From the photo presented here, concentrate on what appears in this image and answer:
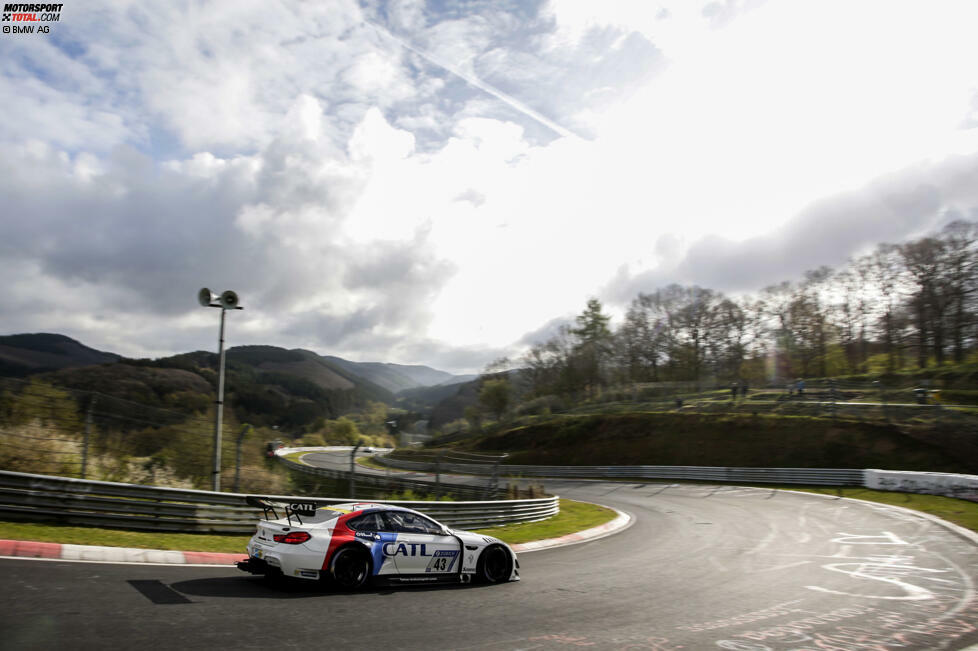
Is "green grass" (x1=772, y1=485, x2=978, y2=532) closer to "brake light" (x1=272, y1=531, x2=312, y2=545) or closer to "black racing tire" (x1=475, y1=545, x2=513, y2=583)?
"black racing tire" (x1=475, y1=545, x2=513, y2=583)

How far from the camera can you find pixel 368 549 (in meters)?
8.02

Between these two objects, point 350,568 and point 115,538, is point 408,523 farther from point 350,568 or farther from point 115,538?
point 115,538

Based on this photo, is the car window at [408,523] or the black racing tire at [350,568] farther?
the car window at [408,523]

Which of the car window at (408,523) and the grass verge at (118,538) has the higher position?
the car window at (408,523)

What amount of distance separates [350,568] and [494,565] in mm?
2464

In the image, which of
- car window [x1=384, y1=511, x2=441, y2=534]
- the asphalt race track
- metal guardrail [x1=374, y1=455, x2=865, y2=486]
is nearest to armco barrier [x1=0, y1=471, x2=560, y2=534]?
the asphalt race track

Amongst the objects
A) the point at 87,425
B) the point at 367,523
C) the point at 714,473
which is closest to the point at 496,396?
the point at 714,473

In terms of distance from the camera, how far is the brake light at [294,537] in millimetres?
7496

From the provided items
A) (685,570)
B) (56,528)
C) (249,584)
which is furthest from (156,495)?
(685,570)

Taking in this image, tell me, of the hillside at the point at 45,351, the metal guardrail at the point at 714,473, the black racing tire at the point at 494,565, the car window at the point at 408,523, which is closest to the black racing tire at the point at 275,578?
the car window at the point at 408,523

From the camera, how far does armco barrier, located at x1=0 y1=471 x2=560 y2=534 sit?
30.6 feet

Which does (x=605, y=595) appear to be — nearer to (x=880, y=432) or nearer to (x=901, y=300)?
(x=880, y=432)

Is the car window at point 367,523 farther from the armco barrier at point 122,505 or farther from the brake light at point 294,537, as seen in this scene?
the armco barrier at point 122,505

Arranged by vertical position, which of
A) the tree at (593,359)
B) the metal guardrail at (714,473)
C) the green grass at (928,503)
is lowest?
the metal guardrail at (714,473)
